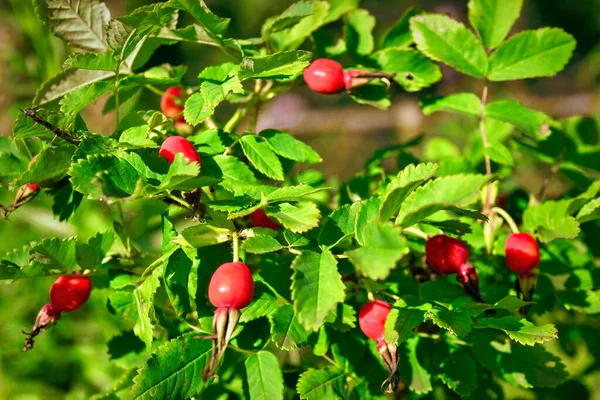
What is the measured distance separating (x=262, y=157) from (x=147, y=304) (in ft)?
0.95

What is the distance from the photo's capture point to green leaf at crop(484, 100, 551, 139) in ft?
3.55

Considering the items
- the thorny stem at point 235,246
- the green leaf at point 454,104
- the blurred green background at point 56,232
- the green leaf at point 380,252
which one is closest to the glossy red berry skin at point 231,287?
the thorny stem at point 235,246

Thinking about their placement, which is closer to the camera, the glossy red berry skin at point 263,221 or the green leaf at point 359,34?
the glossy red berry skin at point 263,221

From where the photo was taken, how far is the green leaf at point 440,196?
660mm

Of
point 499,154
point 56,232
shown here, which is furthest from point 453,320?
point 56,232

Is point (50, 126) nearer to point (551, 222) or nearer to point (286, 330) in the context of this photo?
point (286, 330)

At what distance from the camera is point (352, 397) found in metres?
0.92

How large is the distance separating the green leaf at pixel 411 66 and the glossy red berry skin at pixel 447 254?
34 centimetres

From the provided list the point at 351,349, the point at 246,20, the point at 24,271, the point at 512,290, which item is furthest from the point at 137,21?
the point at 246,20

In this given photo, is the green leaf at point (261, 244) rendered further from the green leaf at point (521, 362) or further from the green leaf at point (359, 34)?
the green leaf at point (359, 34)

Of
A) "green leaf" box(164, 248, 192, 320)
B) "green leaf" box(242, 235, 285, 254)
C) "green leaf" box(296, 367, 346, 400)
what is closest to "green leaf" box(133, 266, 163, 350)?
"green leaf" box(164, 248, 192, 320)

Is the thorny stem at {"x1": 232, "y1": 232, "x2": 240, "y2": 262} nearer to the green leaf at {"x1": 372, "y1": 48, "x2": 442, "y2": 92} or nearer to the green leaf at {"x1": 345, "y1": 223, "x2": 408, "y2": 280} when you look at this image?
the green leaf at {"x1": 345, "y1": 223, "x2": 408, "y2": 280}

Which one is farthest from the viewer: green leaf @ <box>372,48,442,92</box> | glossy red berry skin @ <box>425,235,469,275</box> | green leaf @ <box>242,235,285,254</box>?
green leaf @ <box>372,48,442,92</box>

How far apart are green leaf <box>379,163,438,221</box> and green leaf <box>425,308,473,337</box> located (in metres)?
0.15
